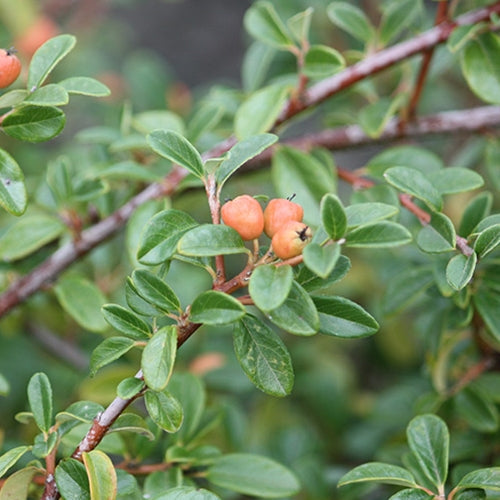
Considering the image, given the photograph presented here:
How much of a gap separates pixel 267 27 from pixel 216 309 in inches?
24.1

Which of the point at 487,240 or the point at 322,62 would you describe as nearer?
the point at 487,240

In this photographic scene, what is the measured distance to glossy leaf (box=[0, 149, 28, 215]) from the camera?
784 mm

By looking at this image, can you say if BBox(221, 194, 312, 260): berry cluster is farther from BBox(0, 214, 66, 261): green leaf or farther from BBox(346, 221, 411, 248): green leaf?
BBox(0, 214, 66, 261): green leaf

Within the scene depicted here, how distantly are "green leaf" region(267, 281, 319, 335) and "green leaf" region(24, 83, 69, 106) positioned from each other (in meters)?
0.31

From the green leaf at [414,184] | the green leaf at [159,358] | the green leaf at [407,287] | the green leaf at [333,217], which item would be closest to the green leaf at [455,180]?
the green leaf at [414,184]

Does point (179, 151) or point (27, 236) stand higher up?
point (179, 151)

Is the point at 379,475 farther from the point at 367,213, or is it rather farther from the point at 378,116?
the point at 378,116

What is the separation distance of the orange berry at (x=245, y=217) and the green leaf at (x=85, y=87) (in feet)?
0.66

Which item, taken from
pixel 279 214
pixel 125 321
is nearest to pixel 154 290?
pixel 125 321

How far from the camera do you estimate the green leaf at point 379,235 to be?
2.14 ft

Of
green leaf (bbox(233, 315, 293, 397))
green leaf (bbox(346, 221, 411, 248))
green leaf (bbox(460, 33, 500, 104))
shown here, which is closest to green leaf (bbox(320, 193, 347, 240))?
green leaf (bbox(346, 221, 411, 248))

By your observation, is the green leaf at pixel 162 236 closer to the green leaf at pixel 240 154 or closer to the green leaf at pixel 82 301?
the green leaf at pixel 240 154

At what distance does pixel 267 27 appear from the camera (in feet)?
3.67

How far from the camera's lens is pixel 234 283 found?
699 mm
